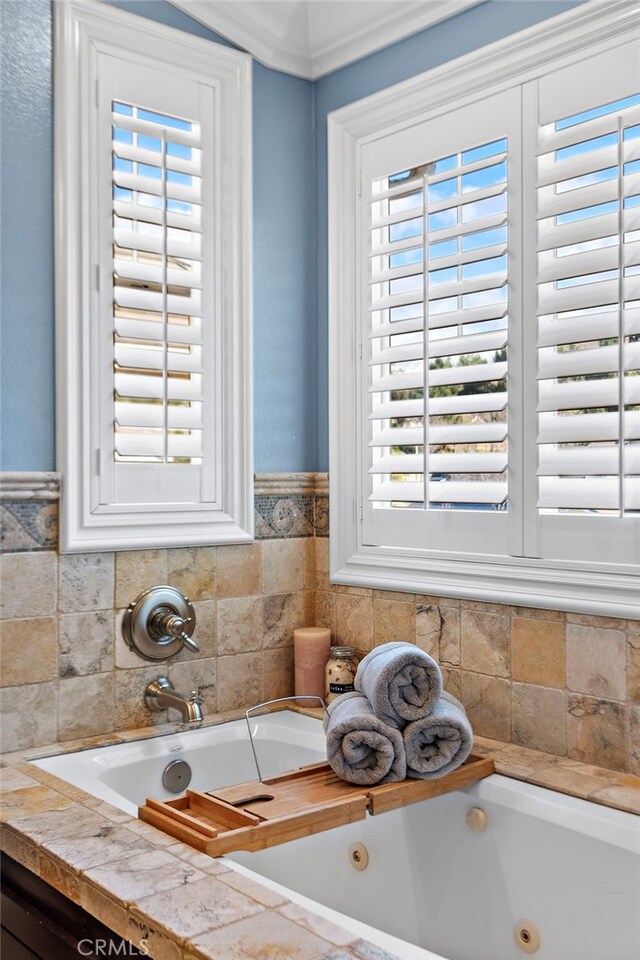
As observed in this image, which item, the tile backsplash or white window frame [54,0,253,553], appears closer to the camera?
the tile backsplash

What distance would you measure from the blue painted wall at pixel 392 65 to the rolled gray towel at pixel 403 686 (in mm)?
907

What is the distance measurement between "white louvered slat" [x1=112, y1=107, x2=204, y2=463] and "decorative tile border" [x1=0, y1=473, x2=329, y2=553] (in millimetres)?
226

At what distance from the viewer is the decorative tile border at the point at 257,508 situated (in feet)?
6.40

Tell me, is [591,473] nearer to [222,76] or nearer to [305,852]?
[305,852]

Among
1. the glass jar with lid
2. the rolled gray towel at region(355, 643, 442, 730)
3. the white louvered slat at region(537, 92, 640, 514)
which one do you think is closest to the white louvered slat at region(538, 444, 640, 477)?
the white louvered slat at region(537, 92, 640, 514)

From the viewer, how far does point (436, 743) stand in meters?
1.76

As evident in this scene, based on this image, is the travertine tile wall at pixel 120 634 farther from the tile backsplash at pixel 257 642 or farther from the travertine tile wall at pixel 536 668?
the travertine tile wall at pixel 536 668

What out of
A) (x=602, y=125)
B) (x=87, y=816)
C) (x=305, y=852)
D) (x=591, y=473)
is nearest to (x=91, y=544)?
(x=87, y=816)

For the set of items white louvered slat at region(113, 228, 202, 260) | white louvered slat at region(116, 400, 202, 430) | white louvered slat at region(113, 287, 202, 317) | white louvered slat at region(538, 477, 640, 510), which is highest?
white louvered slat at region(113, 228, 202, 260)

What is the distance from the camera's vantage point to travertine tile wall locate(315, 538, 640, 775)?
1.79m

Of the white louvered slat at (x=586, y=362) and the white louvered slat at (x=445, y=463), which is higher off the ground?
the white louvered slat at (x=586, y=362)

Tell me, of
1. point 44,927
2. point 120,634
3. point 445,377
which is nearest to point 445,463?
point 445,377

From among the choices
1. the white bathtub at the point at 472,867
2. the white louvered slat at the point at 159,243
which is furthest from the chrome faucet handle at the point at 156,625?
the white louvered slat at the point at 159,243

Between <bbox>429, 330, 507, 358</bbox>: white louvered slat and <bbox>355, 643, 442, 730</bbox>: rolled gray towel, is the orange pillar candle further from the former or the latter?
<bbox>429, 330, 507, 358</bbox>: white louvered slat
